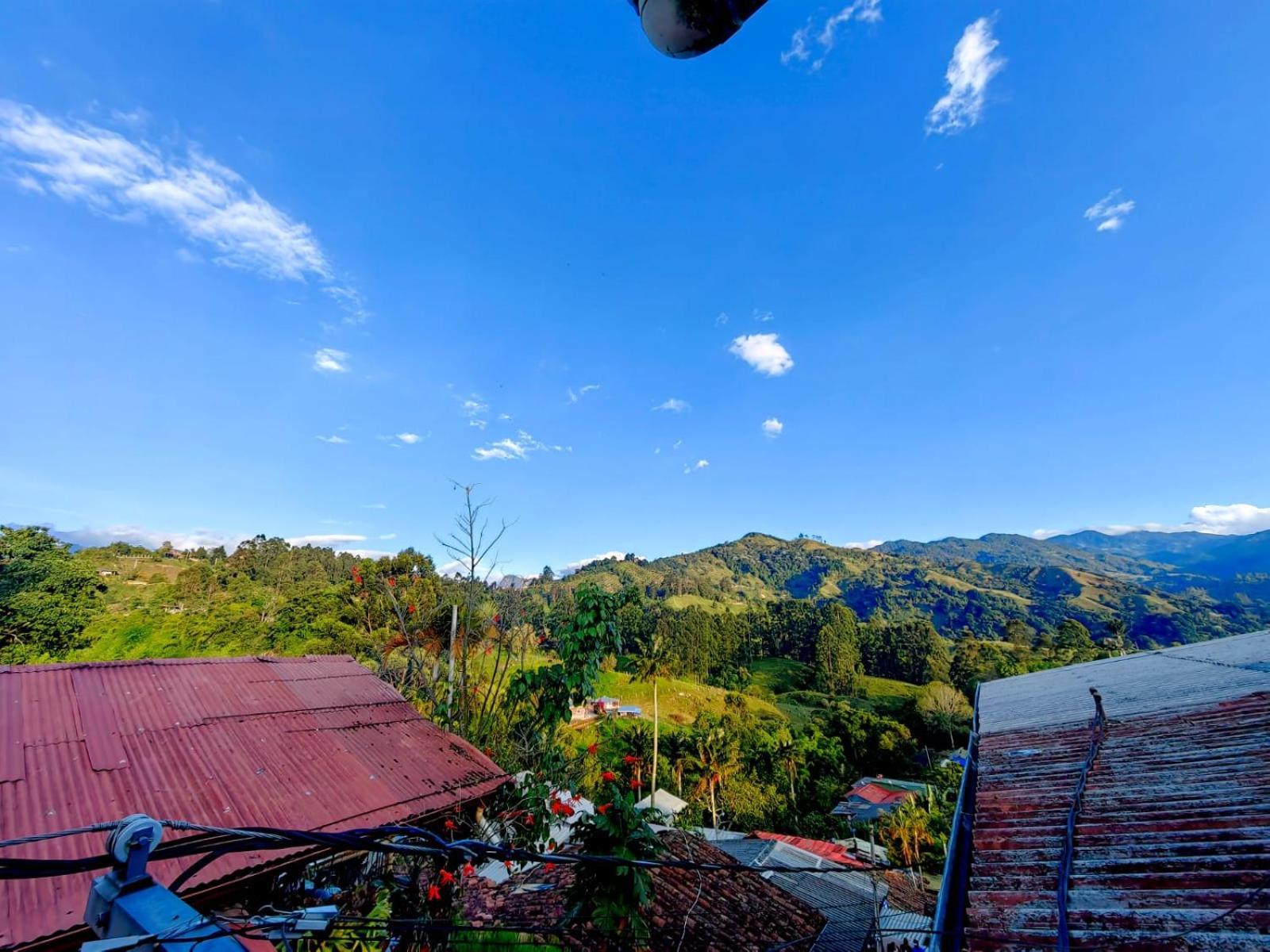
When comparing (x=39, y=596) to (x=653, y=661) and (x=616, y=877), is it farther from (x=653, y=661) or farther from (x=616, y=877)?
(x=653, y=661)

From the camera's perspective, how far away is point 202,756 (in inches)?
161

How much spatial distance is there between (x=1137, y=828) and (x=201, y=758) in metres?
6.09

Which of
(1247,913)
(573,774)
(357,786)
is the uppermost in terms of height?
(1247,913)

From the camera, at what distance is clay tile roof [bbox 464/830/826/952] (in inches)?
305

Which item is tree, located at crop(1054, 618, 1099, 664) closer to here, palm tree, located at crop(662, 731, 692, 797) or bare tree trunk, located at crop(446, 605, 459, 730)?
palm tree, located at crop(662, 731, 692, 797)

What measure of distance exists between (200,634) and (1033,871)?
35.5m

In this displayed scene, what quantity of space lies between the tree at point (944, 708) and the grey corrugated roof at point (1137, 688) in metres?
38.5

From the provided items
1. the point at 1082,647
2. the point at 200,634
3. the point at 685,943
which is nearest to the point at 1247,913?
the point at 685,943

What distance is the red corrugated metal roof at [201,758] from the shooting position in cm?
318

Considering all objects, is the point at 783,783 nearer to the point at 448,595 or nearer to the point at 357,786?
the point at 448,595

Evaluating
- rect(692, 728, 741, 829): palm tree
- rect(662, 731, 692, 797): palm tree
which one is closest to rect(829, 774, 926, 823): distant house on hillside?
rect(692, 728, 741, 829): palm tree

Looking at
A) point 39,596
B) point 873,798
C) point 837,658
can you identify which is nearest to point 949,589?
point 837,658

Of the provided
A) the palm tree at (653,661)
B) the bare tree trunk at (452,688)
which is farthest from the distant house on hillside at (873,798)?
the bare tree trunk at (452,688)

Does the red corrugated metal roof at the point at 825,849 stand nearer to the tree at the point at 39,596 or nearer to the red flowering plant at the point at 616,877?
the red flowering plant at the point at 616,877
